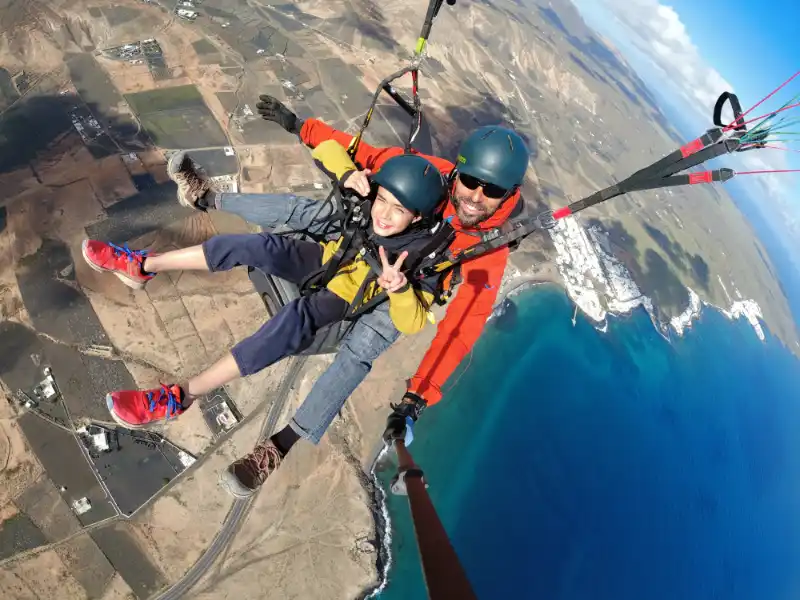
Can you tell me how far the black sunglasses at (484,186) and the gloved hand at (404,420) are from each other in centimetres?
240

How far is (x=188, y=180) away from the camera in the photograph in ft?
16.8

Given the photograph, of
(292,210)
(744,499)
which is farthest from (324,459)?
(744,499)

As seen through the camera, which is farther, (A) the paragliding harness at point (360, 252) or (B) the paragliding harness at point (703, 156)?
(A) the paragliding harness at point (360, 252)

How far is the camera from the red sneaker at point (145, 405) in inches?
169

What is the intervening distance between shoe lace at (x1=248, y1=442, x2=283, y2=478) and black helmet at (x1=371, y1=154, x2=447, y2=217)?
2872mm

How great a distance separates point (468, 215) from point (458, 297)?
38.3 inches

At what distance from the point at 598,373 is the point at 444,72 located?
34031mm

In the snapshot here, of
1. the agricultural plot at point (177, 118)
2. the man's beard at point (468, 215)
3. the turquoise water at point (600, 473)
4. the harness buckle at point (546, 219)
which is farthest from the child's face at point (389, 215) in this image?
the agricultural plot at point (177, 118)

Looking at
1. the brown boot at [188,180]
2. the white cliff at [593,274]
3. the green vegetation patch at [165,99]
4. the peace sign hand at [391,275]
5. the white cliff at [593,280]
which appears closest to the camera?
the peace sign hand at [391,275]

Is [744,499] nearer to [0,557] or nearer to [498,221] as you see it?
[498,221]

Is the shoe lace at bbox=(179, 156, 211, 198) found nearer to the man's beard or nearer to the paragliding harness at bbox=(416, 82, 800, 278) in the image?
the man's beard

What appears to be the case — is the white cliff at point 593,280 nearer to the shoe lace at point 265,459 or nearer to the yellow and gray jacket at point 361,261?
the yellow and gray jacket at point 361,261

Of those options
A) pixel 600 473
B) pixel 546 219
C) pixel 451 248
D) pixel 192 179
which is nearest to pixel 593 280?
pixel 600 473

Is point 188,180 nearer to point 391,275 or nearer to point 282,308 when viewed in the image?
point 282,308
